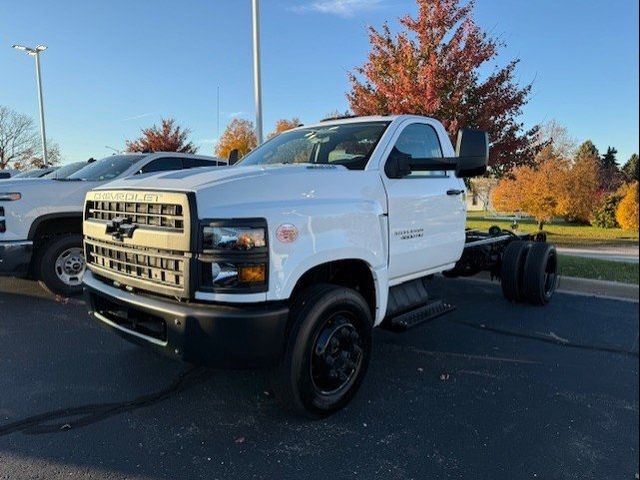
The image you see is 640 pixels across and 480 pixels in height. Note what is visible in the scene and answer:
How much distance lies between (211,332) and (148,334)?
2.09 feet

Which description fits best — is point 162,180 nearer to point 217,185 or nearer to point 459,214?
point 217,185

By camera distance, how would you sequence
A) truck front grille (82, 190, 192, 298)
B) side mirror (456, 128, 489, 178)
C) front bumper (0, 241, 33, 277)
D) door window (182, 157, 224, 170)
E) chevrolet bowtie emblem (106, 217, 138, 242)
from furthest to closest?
door window (182, 157, 224, 170) → front bumper (0, 241, 33, 277) → side mirror (456, 128, 489, 178) → chevrolet bowtie emblem (106, 217, 138, 242) → truck front grille (82, 190, 192, 298)

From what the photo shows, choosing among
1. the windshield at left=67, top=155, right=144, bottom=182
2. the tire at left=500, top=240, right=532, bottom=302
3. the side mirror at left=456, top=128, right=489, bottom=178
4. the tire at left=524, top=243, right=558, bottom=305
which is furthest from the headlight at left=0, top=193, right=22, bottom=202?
the tire at left=524, top=243, right=558, bottom=305

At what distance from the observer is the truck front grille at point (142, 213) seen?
2.98 metres

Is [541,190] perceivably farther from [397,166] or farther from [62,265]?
[62,265]

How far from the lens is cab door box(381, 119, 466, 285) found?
399 cm

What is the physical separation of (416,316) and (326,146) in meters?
1.68

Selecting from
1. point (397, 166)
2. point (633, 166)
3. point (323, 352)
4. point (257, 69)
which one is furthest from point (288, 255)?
point (257, 69)

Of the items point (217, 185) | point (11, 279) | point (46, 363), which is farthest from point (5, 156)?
point (217, 185)

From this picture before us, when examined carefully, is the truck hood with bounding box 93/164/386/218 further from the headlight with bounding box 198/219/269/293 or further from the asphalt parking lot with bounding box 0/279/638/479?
the asphalt parking lot with bounding box 0/279/638/479

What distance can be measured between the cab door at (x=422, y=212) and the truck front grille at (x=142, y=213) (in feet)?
5.49

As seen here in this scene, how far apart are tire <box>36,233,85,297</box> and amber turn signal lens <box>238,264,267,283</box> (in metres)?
4.43

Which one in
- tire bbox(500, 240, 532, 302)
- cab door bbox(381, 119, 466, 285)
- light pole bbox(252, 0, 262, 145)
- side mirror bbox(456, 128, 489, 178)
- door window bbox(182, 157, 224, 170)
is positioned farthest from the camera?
light pole bbox(252, 0, 262, 145)

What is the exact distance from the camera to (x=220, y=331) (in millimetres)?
2822
